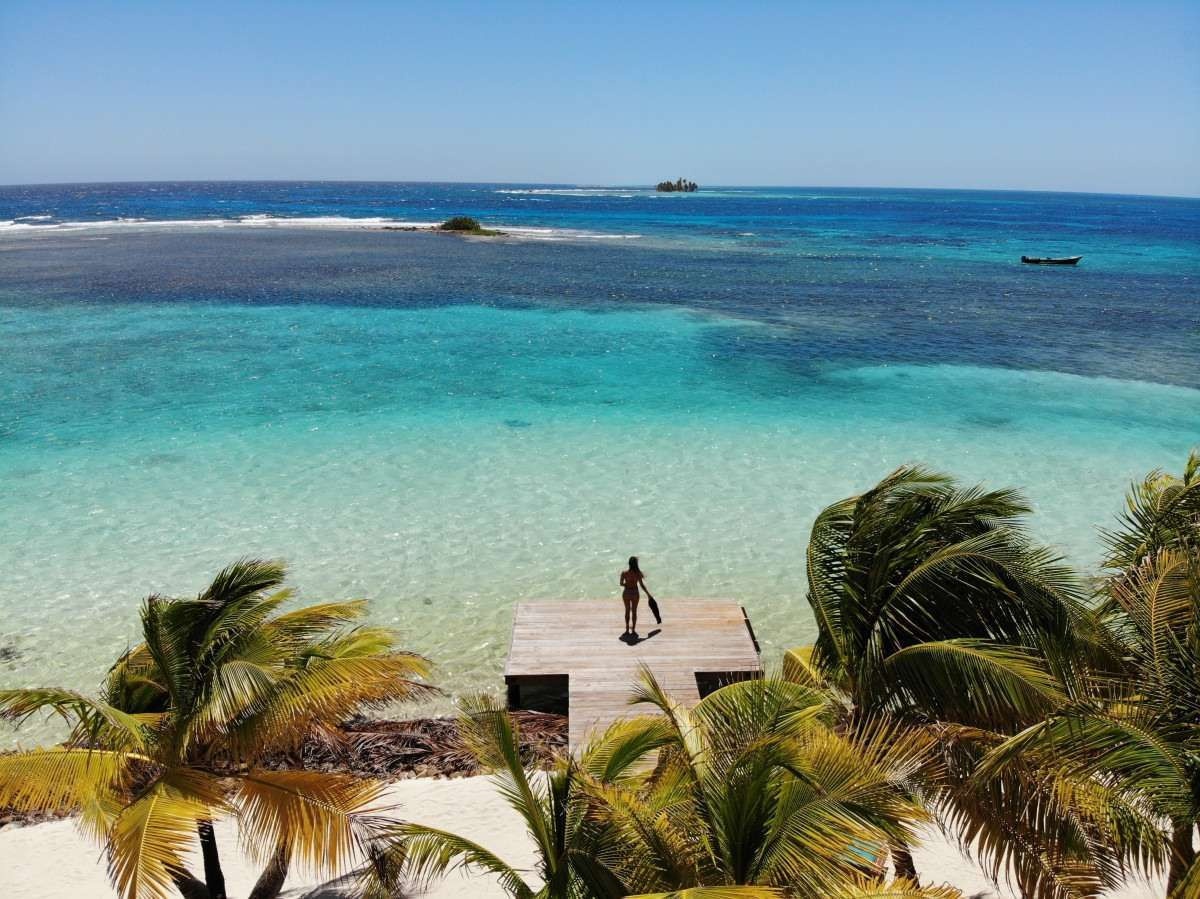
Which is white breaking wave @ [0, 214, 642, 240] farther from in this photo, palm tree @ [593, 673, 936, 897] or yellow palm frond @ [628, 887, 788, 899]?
yellow palm frond @ [628, 887, 788, 899]

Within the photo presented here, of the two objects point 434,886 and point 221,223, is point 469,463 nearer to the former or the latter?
point 434,886

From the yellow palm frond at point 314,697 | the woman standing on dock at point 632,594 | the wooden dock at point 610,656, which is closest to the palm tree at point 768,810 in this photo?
the yellow palm frond at point 314,697

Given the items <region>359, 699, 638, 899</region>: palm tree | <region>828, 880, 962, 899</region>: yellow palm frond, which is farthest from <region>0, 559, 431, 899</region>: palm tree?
<region>828, 880, 962, 899</region>: yellow palm frond

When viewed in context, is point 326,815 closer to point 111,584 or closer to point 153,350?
point 111,584

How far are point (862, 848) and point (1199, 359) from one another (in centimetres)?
3352

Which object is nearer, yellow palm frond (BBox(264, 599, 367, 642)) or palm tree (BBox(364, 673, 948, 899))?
palm tree (BBox(364, 673, 948, 899))

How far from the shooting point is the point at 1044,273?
175 ft

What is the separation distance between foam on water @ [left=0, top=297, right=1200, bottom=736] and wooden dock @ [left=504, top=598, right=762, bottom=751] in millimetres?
378

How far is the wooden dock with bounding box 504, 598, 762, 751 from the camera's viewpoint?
A: 32.8 feet

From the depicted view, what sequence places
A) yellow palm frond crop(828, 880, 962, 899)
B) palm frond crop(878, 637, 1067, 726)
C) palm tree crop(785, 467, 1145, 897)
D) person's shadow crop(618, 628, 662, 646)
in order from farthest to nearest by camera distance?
person's shadow crop(618, 628, 662, 646) < palm frond crop(878, 637, 1067, 726) < palm tree crop(785, 467, 1145, 897) < yellow palm frond crop(828, 880, 962, 899)

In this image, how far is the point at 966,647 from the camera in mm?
5695

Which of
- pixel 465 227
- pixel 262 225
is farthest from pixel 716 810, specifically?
pixel 262 225

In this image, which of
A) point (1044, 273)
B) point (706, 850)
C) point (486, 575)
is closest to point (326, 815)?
point (706, 850)

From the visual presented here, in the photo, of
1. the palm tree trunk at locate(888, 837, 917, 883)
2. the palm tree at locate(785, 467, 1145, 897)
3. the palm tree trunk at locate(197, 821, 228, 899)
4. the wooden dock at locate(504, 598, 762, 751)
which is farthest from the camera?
the wooden dock at locate(504, 598, 762, 751)
